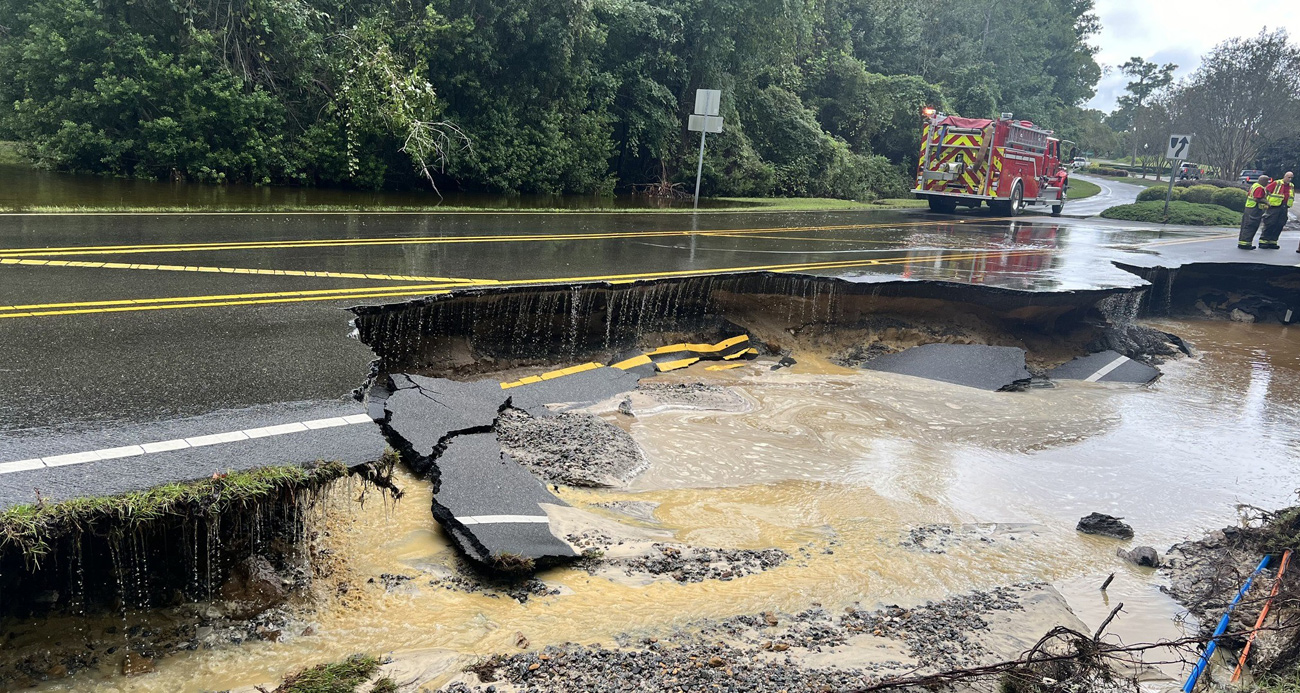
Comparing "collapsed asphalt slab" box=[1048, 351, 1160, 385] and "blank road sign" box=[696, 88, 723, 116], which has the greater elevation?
"blank road sign" box=[696, 88, 723, 116]

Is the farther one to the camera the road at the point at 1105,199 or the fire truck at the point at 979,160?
the road at the point at 1105,199

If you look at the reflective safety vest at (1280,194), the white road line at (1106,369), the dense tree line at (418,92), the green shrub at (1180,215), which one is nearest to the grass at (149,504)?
the white road line at (1106,369)

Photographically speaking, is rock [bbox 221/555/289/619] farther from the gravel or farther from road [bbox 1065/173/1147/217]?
road [bbox 1065/173/1147/217]

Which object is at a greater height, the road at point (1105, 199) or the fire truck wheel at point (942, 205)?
the road at point (1105, 199)

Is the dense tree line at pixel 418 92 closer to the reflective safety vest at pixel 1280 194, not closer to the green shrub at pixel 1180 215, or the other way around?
the green shrub at pixel 1180 215

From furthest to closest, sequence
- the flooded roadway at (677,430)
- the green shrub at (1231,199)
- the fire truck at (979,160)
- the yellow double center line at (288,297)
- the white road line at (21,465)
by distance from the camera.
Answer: the green shrub at (1231,199) → the fire truck at (979,160) → the yellow double center line at (288,297) → the flooded roadway at (677,430) → the white road line at (21,465)

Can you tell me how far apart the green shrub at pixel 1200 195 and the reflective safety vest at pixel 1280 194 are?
49.4 ft

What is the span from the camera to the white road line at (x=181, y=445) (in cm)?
412

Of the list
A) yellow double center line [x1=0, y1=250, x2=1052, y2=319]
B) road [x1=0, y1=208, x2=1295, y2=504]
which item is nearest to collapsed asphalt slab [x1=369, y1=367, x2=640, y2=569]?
road [x1=0, y1=208, x2=1295, y2=504]

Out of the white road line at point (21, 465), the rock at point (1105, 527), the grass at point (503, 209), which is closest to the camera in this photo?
the white road line at point (21, 465)

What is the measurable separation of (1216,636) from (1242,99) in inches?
1734

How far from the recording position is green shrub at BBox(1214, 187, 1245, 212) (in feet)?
102

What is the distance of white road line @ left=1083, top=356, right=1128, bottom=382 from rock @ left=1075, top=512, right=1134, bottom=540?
4.95m

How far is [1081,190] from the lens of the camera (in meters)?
43.4
